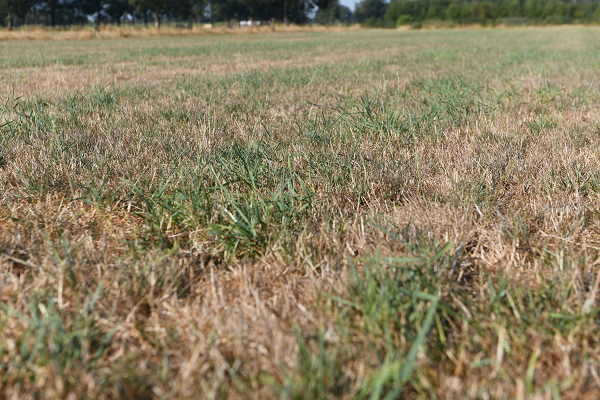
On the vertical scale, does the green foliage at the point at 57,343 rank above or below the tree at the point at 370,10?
below

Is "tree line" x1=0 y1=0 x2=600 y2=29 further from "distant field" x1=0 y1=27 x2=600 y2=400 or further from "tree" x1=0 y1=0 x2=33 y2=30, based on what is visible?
"distant field" x1=0 y1=27 x2=600 y2=400

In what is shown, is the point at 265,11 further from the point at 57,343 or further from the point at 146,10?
the point at 57,343

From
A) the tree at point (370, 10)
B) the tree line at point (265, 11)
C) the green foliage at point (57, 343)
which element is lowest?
the green foliage at point (57, 343)

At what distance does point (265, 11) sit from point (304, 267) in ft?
271

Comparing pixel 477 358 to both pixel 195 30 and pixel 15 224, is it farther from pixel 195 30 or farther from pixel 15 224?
pixel 195 30

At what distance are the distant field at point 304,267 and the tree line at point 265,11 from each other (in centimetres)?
5993

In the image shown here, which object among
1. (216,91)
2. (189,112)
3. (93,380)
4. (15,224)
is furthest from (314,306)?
(216,91)

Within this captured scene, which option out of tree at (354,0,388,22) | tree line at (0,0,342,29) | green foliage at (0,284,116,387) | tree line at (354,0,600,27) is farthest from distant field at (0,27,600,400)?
tree at (354,0,388,22)

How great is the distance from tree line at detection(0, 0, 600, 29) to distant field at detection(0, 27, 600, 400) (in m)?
59.9

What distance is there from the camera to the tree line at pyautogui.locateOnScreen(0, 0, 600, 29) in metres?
62.2

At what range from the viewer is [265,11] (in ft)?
248

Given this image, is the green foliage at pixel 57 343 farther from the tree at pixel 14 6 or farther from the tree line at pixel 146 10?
the tree at pixel 14 6

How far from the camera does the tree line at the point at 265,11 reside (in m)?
62.2

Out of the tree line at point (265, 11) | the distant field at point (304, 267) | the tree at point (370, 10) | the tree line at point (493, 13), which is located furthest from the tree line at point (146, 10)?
the distant field at point (304, 267)
